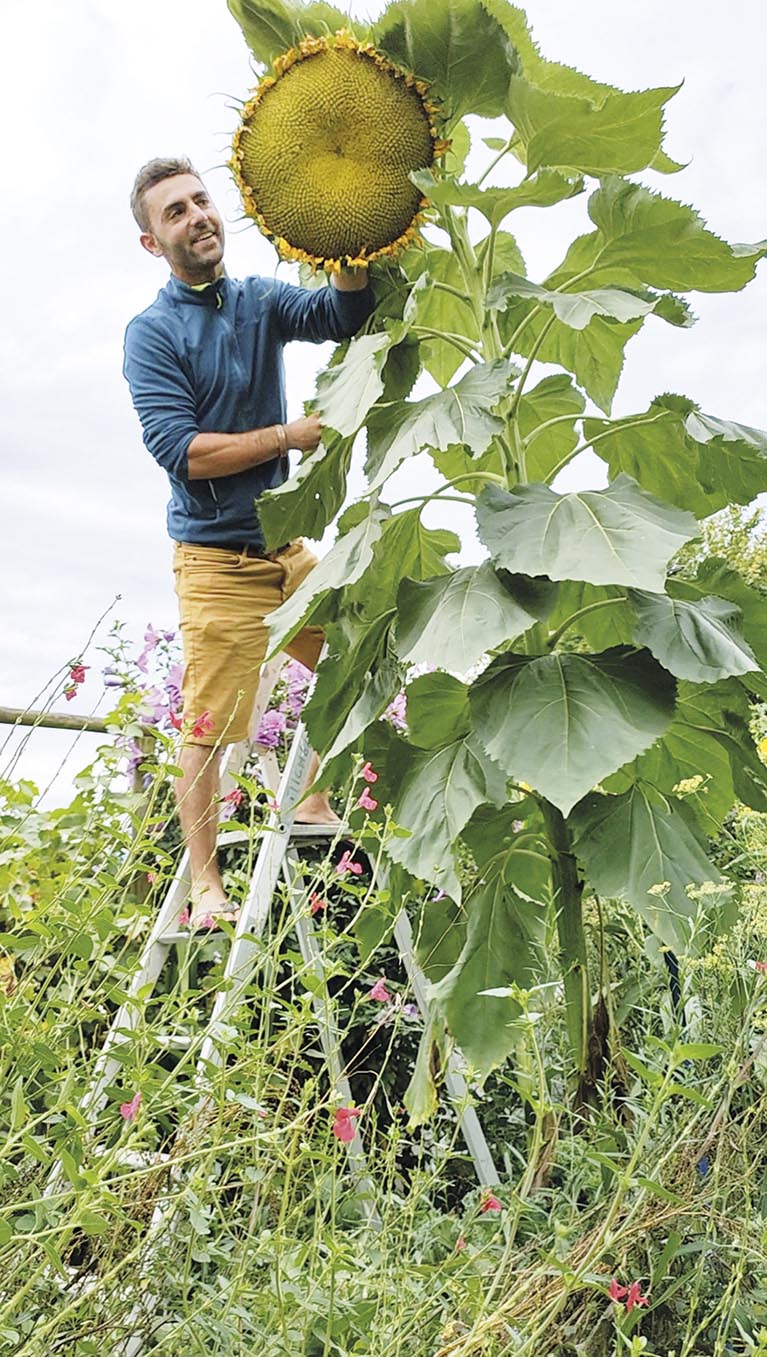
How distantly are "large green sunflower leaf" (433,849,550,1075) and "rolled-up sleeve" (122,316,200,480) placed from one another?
116 cm

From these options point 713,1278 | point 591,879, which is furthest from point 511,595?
point 713,1278

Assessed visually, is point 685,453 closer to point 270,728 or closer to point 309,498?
point 309,498

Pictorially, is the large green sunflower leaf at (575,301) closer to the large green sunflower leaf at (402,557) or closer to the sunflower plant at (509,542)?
the sunflower plant at (509,542)

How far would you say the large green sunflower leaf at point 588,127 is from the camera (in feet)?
6.66

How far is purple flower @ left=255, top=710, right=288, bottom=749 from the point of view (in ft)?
11.1

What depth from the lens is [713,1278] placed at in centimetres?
189

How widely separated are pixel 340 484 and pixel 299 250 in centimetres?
41

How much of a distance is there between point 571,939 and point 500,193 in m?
1.21

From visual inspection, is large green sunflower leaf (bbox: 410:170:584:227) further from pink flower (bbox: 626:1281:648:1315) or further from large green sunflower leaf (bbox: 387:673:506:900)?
pink flower (bbox: 626:1281:648:1315)

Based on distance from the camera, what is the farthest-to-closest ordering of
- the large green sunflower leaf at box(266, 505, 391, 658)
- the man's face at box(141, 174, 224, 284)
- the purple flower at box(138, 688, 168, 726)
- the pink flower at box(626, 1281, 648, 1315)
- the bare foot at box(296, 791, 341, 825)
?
the purple flower at box(138, 688, 168, 726) < the bare foot at box(296, 791, 341, 825) < the man's face at box(141, 174, 224, 284) < the large green sunflower leaf at box(266, 505, 391, 658) < the pink flower at box(626, 1281, 648, 1315)

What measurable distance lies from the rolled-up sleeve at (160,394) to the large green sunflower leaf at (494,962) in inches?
45.6

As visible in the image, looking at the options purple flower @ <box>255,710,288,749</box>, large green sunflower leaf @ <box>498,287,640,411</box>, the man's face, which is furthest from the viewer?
purple flower @ <box>255,710,288,749</box>

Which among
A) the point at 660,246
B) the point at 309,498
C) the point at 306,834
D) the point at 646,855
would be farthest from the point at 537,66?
the point at 306,834

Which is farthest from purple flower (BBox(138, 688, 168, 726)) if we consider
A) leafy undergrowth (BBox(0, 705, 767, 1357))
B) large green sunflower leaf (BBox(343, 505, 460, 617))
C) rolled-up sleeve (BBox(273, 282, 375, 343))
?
leafy undergrowth (BBox(0, 705, 767, 1357))
